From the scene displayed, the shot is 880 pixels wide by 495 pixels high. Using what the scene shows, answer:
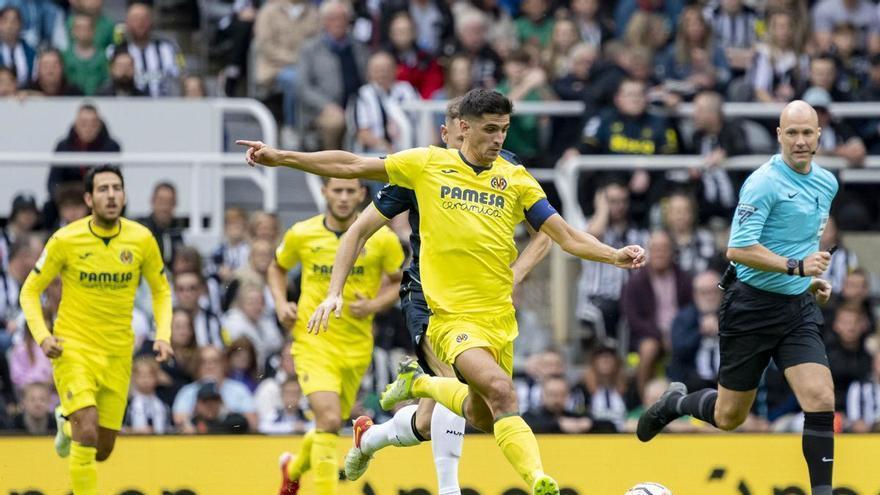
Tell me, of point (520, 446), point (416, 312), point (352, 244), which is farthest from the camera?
point (416, 312)

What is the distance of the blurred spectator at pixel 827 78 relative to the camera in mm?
19406

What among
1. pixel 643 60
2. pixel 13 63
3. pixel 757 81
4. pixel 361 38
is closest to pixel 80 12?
pixel 13 63

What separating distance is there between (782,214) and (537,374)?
530 centimetres

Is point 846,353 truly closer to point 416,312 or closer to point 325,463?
point 325,463

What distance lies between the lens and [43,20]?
787 inches

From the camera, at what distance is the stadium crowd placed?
16766 millimetres

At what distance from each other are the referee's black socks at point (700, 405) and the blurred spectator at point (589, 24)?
27.0ft

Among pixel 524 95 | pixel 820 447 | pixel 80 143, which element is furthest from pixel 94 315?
pixel 524 95

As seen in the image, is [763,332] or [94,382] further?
[94,382]

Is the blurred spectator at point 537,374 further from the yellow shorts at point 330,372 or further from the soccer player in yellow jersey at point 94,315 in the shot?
the soccer player in yellow jersey at point 94,315

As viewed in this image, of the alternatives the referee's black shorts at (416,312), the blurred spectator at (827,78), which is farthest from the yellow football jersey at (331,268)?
the blurred spectator at (827,78)

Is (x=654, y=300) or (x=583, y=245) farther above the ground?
(x=583, y=245)

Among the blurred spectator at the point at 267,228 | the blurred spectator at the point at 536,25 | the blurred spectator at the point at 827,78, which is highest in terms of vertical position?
the blurred spectator at the point at 536,25

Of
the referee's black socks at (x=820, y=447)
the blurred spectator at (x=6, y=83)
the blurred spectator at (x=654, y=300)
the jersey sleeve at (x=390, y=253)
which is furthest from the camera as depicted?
the blurred spectator at (x=6, y=83)
